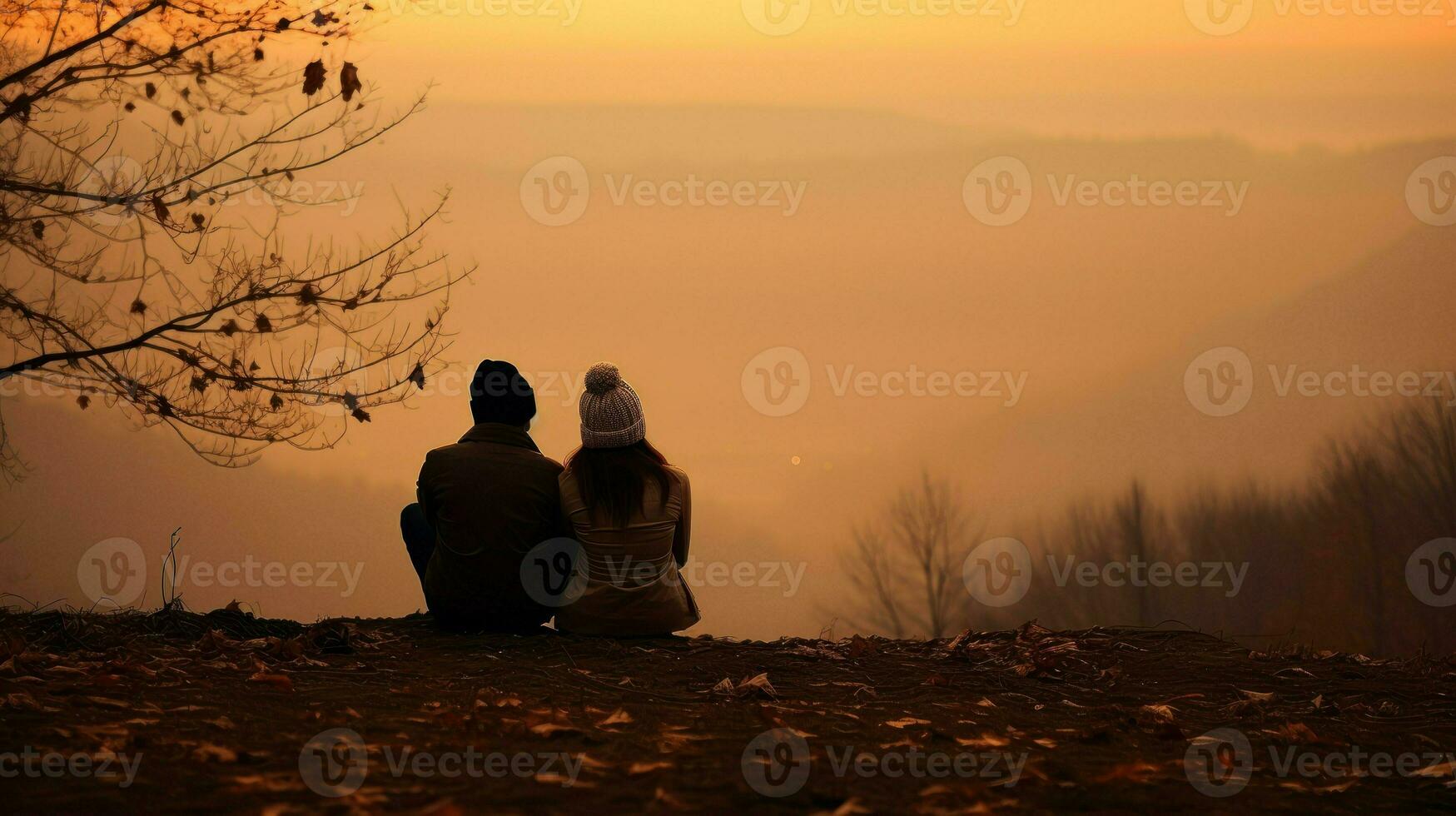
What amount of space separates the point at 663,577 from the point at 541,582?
0.74 metres

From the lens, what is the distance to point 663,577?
6566mm

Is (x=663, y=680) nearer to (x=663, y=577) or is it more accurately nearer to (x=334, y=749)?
(x=663, y=577)

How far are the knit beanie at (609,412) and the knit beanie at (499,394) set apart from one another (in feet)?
1.72

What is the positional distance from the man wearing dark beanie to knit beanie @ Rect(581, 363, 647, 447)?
0.49m

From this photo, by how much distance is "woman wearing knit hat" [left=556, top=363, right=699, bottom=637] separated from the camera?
21.1ft

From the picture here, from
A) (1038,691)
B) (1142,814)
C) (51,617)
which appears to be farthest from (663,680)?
(51,617)

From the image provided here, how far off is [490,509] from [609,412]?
90 centimetres
